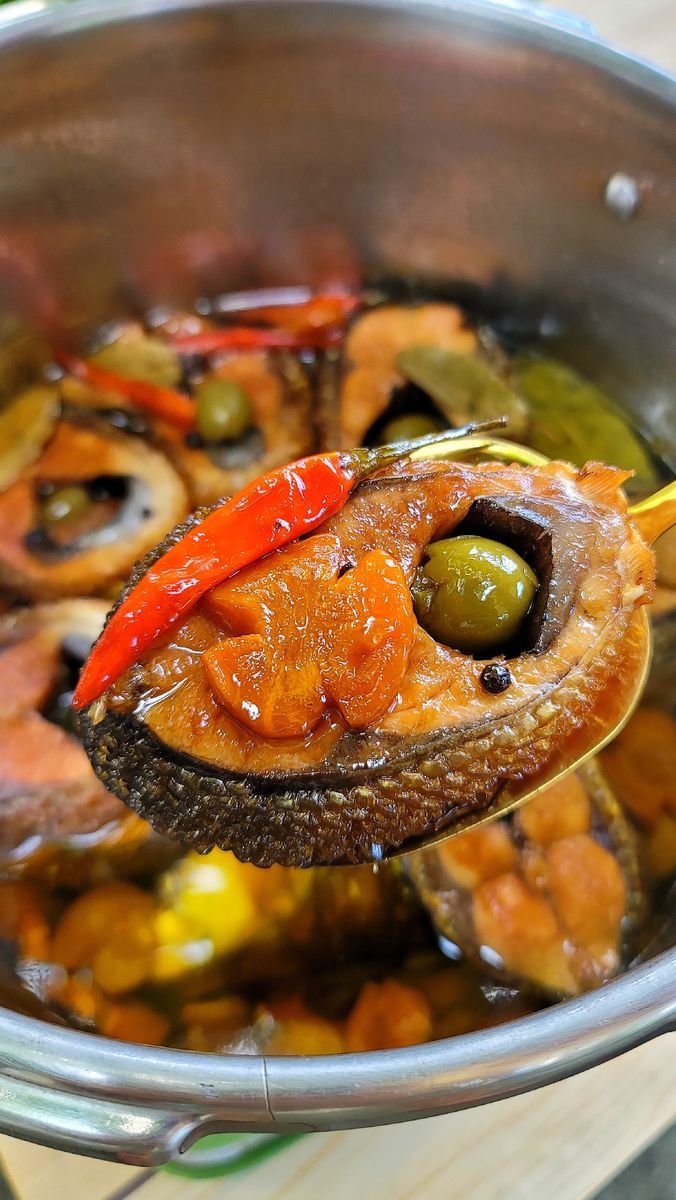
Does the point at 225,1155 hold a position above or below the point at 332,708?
below

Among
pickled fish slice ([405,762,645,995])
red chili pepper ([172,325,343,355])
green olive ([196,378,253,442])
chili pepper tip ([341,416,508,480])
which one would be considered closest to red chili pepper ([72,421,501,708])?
chili pepper tip ([341,416,508,480])

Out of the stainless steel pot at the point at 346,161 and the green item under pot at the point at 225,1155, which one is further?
the stainless steel pot at the point at 346,161

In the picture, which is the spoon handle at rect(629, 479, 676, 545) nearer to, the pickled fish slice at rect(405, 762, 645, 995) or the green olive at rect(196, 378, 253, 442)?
the pickled fish slice at rect(405, 762, 645, 995)

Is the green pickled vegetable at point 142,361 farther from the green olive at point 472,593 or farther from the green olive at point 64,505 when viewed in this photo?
the green olive at point 472,593

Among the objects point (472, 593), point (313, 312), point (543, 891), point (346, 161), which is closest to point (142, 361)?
point (313, 312)

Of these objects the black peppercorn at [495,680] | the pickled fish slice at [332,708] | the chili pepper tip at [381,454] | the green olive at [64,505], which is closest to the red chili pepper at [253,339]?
the green olive at [64,505]

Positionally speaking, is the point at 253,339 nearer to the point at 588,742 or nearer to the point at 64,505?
the point at 64,505

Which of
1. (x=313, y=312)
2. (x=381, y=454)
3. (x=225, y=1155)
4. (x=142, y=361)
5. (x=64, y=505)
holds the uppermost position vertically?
(x=381, y=454)
